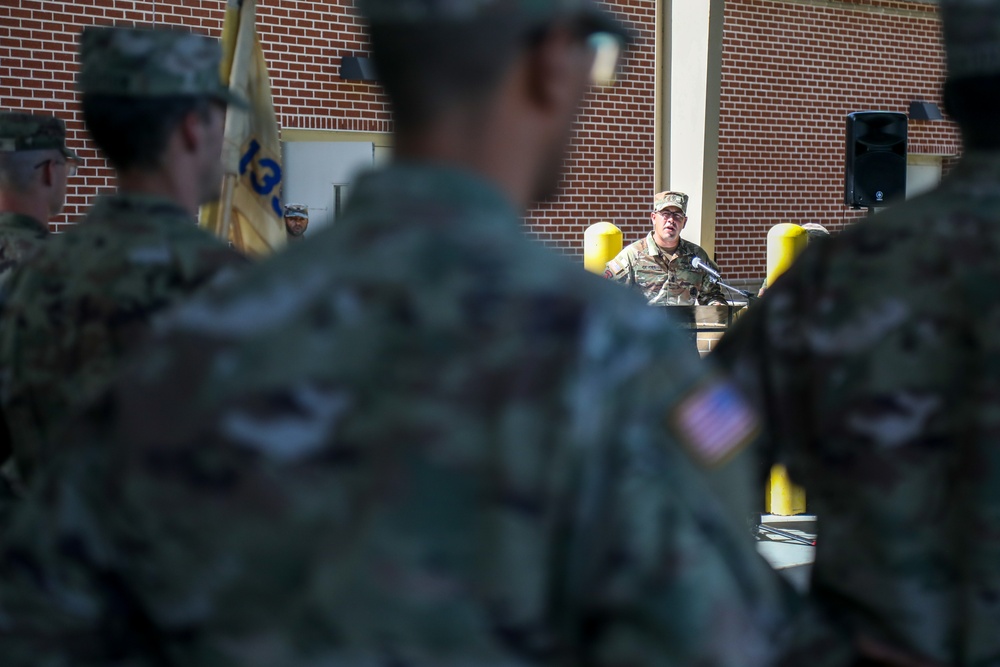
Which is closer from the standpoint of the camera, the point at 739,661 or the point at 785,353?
the point at 739,661

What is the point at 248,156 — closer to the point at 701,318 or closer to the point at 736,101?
the point at 701,318

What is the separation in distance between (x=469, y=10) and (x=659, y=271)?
8005 mm

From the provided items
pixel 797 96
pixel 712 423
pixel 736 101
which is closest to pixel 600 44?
pixel 712 423

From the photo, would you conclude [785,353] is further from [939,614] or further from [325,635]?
[325,635]

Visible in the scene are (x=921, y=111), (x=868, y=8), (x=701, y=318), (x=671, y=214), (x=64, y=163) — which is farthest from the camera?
(x=921, y=111)

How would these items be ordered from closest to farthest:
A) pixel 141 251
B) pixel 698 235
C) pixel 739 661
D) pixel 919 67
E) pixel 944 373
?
pixel 739 661, pixel 944 373, pixel 141 251, pixel 698 235, pixel 919 67

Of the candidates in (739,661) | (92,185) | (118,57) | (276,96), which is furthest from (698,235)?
(739,661)

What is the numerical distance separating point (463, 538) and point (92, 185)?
9.04m

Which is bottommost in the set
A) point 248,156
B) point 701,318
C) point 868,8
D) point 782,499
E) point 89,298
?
point 782,499

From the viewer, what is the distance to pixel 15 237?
3381mm

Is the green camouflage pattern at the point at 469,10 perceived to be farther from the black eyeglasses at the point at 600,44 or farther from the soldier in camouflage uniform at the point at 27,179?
the soldier in camouflage uniform at the point at 27,179

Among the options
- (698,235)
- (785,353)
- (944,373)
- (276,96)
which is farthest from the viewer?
(698,235)

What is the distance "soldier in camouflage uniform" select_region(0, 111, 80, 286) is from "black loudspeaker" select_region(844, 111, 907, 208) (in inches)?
315

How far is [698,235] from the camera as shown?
12.2m
